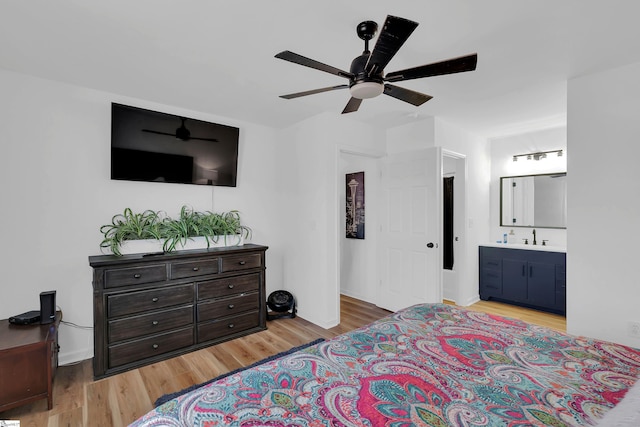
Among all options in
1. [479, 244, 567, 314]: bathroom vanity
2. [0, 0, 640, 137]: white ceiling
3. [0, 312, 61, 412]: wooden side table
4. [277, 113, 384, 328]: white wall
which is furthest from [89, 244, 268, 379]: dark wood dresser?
[479, 244, 567, 314]: bathroom vanity

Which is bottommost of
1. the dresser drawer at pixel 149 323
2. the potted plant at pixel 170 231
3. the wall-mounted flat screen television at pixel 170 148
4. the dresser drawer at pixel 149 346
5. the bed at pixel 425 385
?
the dresser drawer at pixel 149 346

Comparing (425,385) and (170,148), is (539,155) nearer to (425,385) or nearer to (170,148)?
(425,385)

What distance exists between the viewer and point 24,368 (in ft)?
6.46

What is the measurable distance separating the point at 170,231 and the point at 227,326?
1155 mm

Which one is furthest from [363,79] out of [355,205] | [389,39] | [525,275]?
[525,275]

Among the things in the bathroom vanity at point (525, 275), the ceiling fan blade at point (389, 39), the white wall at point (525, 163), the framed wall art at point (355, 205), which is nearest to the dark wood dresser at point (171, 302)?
the framed wall art at point (355, 205)

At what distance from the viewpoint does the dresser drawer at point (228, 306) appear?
2979 mm

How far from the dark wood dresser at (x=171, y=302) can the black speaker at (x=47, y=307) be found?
271 millimetres

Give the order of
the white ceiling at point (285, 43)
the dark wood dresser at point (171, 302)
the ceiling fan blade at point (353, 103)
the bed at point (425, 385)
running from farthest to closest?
1. the dark wood dresser at point (171, 302)
2. the ceiling fan blade at point (353, 103)
3. the white ceiling at point (285, 43)
4. the bed at point (425, 385)

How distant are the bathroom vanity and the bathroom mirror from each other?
46cm

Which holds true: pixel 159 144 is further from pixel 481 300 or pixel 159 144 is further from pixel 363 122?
pixel 481 300

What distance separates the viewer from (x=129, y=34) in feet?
6.37

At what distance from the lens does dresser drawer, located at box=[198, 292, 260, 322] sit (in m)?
2.98

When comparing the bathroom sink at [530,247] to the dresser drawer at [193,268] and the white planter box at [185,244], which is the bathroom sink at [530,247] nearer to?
the white planter box at [185,244]
